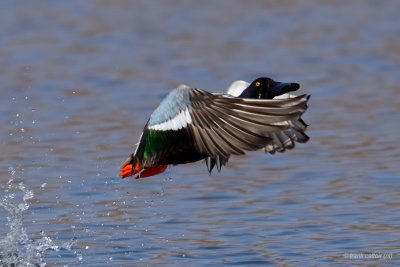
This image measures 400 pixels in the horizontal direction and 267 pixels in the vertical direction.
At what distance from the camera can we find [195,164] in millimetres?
9875

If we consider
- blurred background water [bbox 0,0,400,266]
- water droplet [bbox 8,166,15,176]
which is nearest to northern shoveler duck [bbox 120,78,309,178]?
blurred background water [bbox 0,0,400,266]

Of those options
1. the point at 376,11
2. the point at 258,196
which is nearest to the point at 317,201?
the point at 258,196

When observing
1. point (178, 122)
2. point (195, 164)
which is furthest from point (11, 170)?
point (178, 122)

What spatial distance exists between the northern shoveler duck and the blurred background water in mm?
874

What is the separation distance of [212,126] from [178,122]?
225 millimetres

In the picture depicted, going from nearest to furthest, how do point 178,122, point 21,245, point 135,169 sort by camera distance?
point 178,122
point 135,169
point 21,245

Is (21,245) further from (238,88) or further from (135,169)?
(238,88)

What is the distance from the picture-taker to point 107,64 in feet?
49.6

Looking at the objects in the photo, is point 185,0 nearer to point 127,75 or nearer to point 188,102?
point 127,75

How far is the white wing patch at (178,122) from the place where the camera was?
6.18 metres

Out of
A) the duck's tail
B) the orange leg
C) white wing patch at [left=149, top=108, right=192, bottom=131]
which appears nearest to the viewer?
white wing patch at [left=149, top=108, right=192, bottom=131]

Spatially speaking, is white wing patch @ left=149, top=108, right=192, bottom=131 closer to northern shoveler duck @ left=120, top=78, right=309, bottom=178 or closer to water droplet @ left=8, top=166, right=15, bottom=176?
northern shoveler duck @ left=120, top=78, right=309, bottom=178

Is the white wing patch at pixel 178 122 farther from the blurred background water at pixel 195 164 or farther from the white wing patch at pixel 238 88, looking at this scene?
the blurred background water at pixel 195 164

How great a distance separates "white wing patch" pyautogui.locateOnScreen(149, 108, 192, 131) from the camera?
618 cm
